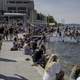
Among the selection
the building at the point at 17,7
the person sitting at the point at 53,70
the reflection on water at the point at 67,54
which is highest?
the person sitting at the point at 53,70

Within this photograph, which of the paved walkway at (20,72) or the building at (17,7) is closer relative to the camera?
the paved walkway at (20,72)

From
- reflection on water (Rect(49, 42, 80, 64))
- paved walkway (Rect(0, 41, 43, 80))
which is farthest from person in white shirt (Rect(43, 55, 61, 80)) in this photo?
reflection on water (Rect(49, 42, 80, 64))

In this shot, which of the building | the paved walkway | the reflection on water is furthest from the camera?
the building

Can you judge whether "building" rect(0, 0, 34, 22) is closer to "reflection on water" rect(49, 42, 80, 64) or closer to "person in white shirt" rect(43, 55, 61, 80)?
"reflection on water" rect(49, 42, 80, 64)

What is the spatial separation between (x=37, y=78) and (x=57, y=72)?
4.66 metres

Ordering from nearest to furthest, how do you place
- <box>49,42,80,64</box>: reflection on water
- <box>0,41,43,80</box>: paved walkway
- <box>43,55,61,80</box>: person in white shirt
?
<box>43,55,61,80</box>: person in white shirt, <box>0,41,43,80</box>: paved walkway, <box>49,42,80,64</box>: reflection on water

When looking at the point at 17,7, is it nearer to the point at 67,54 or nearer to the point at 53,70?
the point at 67,54

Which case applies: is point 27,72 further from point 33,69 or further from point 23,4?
point 23,4

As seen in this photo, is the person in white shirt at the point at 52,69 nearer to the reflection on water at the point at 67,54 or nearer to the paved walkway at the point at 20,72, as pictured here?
the paved walkway at the point at 20,72

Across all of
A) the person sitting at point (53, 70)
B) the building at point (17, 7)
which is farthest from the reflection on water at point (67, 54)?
the building at point (17, 7)

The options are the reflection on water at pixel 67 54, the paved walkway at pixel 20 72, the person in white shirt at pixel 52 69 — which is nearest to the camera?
the person in white shirt at pixel 52 69

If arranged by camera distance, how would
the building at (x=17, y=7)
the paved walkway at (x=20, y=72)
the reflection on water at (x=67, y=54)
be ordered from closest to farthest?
the paved walkway at (x=20, y=72)
the reflection on water at (x=67, y=54)
the building at (x=17, y=7)

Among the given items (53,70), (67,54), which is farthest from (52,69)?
(67,54)

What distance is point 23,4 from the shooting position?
174 meters
